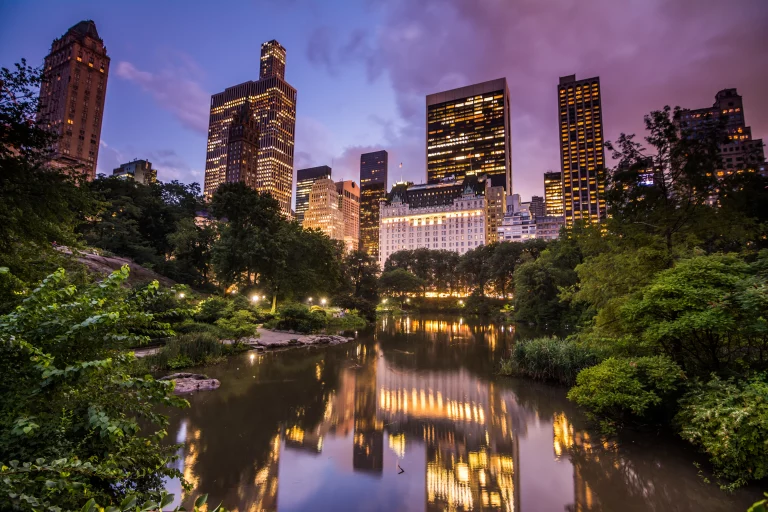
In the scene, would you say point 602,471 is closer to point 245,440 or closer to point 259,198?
point 245,440

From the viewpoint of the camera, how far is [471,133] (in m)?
173

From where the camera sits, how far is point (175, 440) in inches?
379

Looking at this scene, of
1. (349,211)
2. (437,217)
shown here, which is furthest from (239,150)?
(437,217)

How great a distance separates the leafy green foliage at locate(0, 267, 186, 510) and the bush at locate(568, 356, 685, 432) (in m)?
9.56

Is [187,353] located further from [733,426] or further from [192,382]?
[733,426]

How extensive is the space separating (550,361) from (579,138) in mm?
171157

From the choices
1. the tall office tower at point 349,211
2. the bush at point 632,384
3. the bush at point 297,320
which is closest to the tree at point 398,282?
the bush at point 297,320

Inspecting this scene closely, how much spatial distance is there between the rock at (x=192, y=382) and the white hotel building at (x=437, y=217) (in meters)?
107

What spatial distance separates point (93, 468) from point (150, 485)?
1.83m

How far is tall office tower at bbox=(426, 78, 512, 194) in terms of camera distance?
16700 cm

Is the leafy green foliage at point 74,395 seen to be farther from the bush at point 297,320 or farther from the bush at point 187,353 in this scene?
the bush at point 297,320

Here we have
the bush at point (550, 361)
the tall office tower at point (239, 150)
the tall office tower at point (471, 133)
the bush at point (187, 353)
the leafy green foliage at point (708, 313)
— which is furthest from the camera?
the tall office tower at point (471, 133)

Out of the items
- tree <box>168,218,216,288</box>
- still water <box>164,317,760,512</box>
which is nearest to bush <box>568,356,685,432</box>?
still water <box>164,317,760,512</box>

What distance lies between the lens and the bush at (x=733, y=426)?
679 cm
